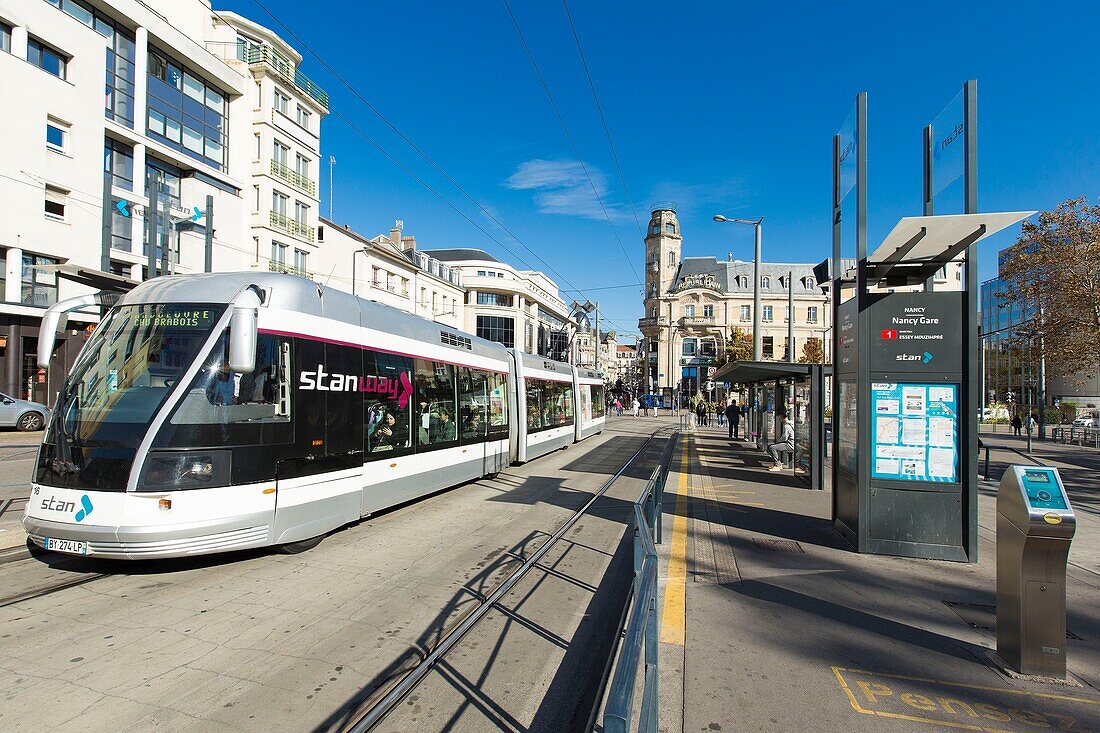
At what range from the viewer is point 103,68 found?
25328 millimetres

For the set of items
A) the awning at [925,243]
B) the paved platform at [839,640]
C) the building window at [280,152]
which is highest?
the building window at [280,152]

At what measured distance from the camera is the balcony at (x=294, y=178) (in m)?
34.6

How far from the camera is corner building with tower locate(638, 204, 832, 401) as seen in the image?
89.0 m

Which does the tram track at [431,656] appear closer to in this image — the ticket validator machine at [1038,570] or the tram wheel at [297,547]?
the tram wheel at [297,547]

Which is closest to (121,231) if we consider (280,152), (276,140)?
(276,140)

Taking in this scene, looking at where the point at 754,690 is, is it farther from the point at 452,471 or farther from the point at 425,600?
the point at 452,471

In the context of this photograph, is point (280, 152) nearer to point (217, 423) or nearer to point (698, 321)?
point (217, 423)

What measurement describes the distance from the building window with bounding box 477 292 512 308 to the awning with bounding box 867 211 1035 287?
6362cm

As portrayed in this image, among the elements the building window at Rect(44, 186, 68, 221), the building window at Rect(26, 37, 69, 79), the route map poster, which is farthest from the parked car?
the route map poster

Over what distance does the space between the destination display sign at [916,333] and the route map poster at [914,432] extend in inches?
9.6

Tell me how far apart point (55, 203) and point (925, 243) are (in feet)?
94.9

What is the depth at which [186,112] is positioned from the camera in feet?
96.4

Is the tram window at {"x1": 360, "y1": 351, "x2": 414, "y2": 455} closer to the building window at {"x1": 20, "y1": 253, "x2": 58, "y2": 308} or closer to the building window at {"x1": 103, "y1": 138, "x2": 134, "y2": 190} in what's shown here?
the building window at {"x1": 20, "y1": 253, "x2": 58, "y2": 308}

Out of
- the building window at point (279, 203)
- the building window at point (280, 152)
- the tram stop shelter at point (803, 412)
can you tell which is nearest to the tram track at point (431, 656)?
the tram stop shelter at point (803, 412)
